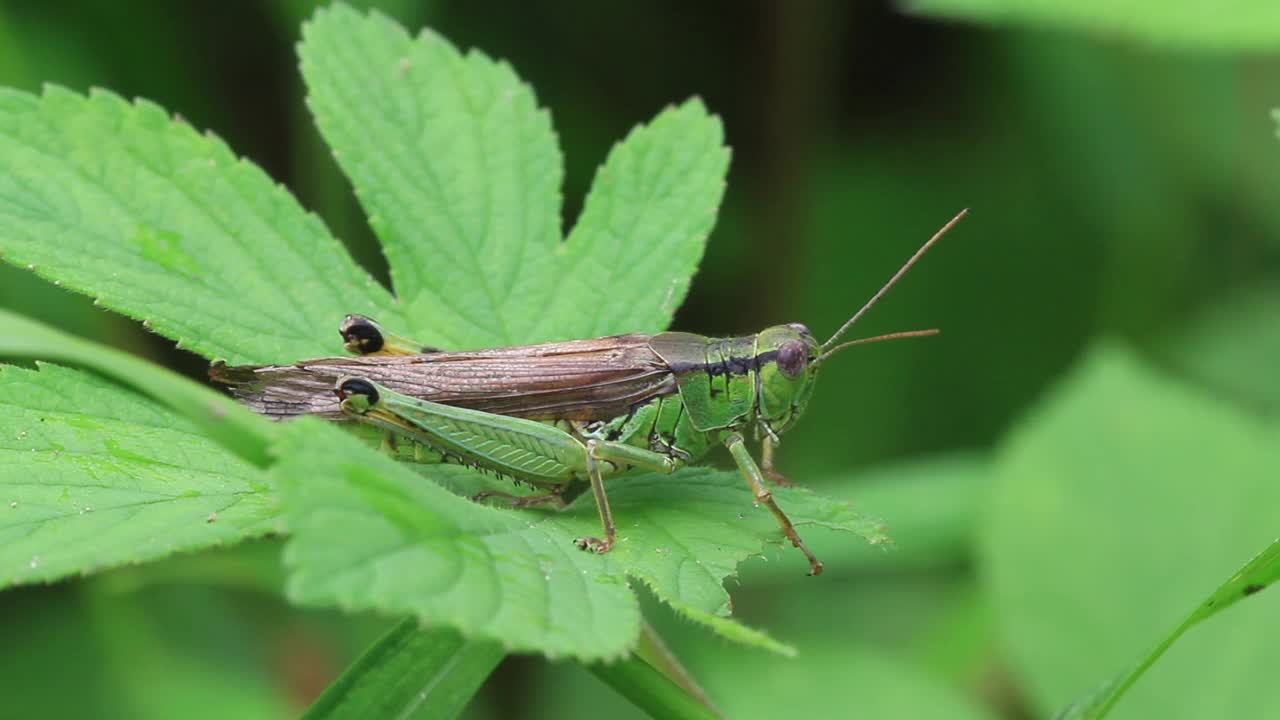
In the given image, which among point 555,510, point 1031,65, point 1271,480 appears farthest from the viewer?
point 1031,65

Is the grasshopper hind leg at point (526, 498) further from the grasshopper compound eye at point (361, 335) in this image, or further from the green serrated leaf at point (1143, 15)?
the green serrated leaf at point (1143, 15)

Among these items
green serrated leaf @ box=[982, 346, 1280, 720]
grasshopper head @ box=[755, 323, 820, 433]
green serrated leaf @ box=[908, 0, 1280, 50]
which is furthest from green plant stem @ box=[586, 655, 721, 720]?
green serrated leaf @ box=[908, 0, 1280, 50]

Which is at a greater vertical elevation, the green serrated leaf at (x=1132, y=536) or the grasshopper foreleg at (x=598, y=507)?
Answer: the grasshopper foreleg at (x=598, y=507)

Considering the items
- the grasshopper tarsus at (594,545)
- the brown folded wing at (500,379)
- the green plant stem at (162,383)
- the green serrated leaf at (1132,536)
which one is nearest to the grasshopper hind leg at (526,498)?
the brown folded wing at (500,379)

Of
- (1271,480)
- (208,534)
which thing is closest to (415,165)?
(208,534)

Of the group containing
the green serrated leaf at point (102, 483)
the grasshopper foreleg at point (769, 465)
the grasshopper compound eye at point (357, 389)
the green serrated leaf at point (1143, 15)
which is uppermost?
the green serrated leaf at point (1143, 15)

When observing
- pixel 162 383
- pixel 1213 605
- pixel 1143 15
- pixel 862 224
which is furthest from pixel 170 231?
pixel 862 224

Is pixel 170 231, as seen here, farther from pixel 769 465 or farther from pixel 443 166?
pixel 769 465

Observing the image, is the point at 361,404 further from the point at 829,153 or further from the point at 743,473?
the point at 829,153
